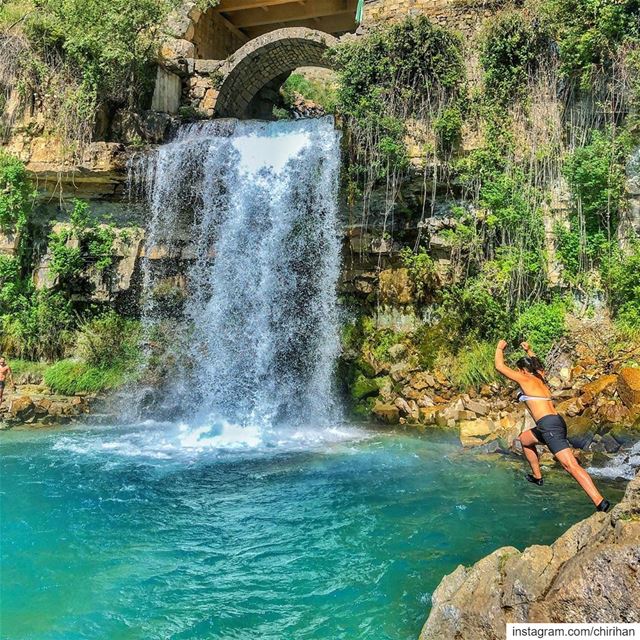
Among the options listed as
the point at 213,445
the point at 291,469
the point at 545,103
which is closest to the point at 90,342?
the point at 213,445

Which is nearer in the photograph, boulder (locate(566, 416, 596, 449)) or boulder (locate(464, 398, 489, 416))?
boulder (locate(566, 416, 596, 449))

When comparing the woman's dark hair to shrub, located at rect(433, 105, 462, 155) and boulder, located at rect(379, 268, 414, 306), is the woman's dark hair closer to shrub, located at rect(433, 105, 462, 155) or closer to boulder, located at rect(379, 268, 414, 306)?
boulder, located at rect(379, 268, 414, 306)

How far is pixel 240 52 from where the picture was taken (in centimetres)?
1381

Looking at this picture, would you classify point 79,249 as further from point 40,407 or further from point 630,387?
point 630,387

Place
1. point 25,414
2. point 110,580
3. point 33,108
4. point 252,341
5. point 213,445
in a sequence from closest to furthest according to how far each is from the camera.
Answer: point 110,580 < point 213,445 < point 25,414 < point 252,341 < point 33,108

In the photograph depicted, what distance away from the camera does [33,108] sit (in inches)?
499

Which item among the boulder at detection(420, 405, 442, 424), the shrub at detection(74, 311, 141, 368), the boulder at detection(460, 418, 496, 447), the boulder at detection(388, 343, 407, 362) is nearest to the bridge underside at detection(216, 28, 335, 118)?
the shrub at detection(74, 311, 141, 368)

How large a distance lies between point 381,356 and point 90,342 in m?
5.77

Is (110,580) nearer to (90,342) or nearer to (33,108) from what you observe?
(90,342)

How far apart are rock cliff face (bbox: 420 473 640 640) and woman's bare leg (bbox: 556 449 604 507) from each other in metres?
1.38

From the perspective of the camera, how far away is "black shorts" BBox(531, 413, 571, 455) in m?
5.27

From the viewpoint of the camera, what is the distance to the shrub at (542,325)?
30.9 ft

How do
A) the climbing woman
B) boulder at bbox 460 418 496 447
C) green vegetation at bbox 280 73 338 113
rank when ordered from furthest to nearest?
green vegetation at bbox 280 73 338 113, boulder at bbox 460 418 496 447, the climbing woman
